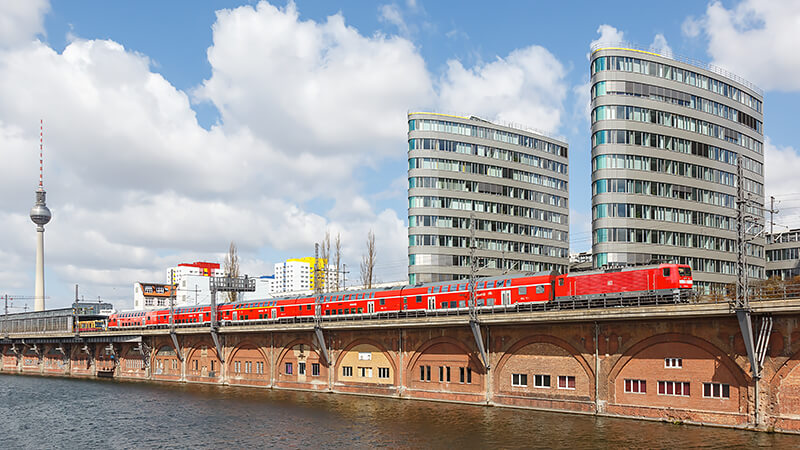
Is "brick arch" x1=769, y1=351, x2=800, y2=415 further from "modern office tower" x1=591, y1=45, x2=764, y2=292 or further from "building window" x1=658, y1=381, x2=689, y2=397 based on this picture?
"modern office tower" x1=591, y1=45, x2=764, y2=292

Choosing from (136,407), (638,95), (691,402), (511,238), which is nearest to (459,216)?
(511,238)

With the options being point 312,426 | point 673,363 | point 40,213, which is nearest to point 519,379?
point 673,363

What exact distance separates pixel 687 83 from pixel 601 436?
64.1 meters

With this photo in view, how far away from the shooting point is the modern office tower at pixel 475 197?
4557 inches

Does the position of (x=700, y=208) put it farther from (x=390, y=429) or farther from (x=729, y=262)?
(x=390, y=429)

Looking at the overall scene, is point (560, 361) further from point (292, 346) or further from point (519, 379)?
point (292, 346)

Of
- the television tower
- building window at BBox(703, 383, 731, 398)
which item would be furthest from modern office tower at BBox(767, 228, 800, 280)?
the television tower

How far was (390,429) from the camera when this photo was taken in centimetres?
5341

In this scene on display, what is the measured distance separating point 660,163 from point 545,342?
146 feet

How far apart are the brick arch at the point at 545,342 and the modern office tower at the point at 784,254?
83.3 metres

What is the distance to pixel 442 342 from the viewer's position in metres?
66.8

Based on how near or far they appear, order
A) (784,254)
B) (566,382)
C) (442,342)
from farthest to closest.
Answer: (784,254), (442,342), (566,382)

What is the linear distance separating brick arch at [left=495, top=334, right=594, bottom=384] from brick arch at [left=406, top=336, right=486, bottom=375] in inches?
86.5

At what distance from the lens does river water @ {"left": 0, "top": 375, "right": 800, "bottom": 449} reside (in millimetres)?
46781
